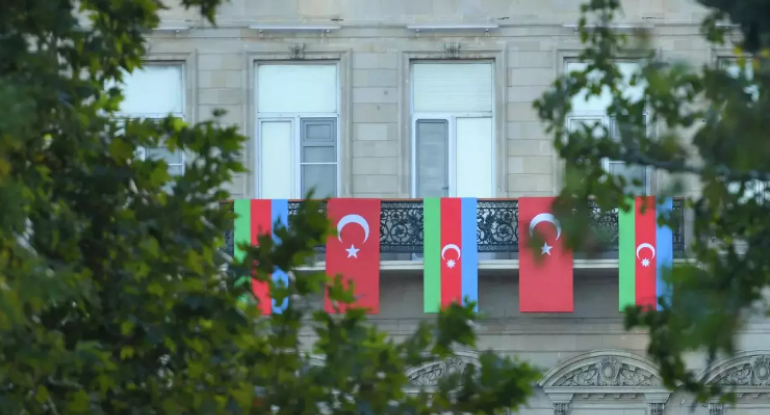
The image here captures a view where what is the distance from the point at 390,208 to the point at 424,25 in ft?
8.09

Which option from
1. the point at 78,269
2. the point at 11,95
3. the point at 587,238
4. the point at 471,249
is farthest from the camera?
the point at 471,249

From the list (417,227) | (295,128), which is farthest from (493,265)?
(295,128)

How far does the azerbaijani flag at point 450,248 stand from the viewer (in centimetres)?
1930

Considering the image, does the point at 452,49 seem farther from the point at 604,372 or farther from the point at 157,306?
the point at 157,306

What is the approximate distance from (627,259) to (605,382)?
1635mm

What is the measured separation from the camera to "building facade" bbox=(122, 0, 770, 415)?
64.7ft

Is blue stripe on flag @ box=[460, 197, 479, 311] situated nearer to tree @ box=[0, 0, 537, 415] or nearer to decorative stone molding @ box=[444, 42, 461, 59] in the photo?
decorative stone molding @ box=[444, 42, 461, 59]

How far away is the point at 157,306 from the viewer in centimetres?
812

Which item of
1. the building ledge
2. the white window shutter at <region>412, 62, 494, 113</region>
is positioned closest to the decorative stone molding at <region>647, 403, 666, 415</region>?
the building ledge

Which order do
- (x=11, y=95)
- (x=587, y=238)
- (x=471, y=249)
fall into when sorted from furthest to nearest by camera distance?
(x=471, y=249) < (x=11, y=95) < (x=587, y=238)

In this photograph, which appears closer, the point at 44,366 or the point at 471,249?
the point at 44,366

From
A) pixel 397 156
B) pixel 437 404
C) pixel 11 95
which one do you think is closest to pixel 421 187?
pixel 397 156

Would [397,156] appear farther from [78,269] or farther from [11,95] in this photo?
[11,95]

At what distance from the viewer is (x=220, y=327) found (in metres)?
8.09
